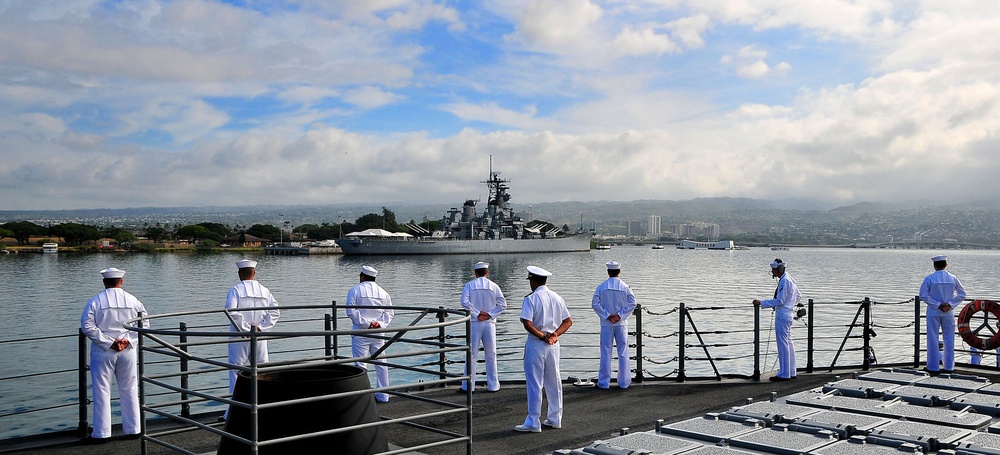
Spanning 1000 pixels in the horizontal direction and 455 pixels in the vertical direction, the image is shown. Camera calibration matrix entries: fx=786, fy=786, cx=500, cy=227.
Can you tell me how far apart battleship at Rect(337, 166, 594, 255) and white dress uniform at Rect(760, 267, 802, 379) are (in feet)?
352

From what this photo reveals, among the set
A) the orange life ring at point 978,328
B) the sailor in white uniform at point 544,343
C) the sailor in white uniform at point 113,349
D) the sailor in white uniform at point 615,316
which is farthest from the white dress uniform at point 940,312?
the sailor in white uniform at point 113,349

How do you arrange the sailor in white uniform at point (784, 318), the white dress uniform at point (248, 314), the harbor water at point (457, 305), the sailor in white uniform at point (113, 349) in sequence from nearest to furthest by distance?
the sailor in white uniform at point (113, 349), the white dress uniform at point (248, 314), the sailor in white uniform at point (784, 318), the harbor water at point (457, 305)

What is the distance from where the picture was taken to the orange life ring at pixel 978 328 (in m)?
11.2

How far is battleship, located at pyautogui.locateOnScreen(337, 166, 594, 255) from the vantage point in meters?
120

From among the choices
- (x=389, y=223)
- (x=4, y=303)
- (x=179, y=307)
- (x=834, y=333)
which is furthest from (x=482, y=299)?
(x=389, y=223)

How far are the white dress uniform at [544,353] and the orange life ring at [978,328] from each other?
22.3 ft

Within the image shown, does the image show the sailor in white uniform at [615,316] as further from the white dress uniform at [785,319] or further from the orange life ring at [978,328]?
the orange life ring at [978,328]

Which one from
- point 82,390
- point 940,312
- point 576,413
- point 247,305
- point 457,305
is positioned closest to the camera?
point 82,390

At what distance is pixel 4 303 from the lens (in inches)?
1825

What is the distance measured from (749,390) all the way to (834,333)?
23011 mm

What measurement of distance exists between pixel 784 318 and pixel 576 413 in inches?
167

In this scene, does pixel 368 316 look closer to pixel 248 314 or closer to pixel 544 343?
pixel 248 314

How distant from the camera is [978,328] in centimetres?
1167

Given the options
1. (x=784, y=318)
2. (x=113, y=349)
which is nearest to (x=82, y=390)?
(x=113, y=349)
